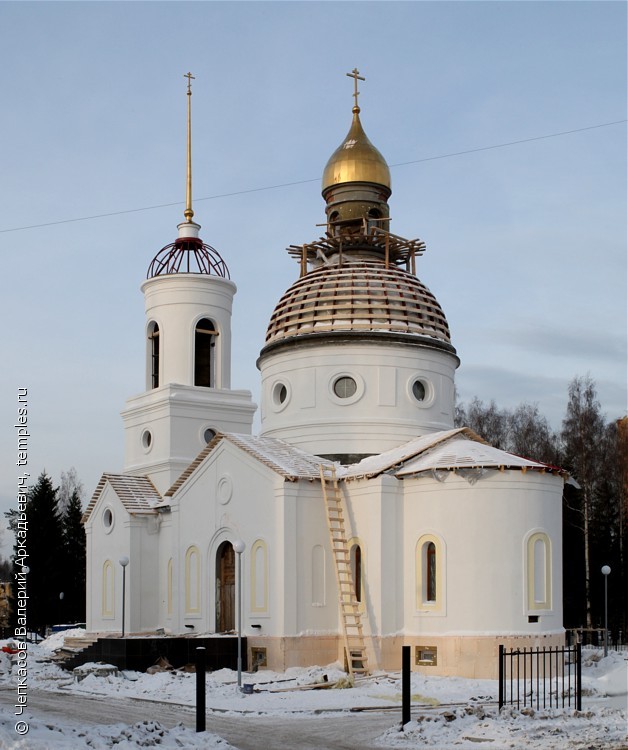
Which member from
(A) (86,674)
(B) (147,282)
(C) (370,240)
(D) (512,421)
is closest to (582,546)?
(D) (512,421)

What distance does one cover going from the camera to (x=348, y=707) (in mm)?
20031

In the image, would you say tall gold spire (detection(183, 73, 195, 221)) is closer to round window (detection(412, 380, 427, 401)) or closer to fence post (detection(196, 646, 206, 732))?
round window (detection(412, 380, 427, 401))

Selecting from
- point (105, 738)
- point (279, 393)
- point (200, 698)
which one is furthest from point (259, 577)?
point (105, 738)

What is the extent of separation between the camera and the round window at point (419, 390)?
3228 cm

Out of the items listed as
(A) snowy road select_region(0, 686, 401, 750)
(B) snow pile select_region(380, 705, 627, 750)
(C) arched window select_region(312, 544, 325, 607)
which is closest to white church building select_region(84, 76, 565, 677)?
(C) arched window select_region(312, 544, 325, 607)

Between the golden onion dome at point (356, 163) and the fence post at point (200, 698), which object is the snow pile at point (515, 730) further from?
the golden onion dome at point (356, 163)

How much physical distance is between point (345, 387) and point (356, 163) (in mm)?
7576

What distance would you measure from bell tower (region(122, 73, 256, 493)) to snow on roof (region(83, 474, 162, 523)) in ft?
1.00

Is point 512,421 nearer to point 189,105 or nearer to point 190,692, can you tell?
point 189,105

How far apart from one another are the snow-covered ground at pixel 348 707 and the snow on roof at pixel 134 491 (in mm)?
5020

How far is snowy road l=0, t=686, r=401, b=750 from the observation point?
619 inches

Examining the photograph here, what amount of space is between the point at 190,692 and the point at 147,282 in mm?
17190

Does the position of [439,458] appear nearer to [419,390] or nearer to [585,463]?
[419,390]

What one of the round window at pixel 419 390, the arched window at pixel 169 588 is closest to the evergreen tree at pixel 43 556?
the arched window at pixel 169 588
